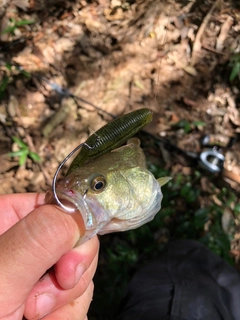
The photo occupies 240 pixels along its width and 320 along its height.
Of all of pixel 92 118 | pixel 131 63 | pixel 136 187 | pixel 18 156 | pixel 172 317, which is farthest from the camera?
pixel 131 63

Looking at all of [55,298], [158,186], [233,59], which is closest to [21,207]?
[55,298]

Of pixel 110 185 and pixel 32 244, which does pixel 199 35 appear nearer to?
pixel 110 185

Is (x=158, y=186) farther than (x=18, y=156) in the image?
No

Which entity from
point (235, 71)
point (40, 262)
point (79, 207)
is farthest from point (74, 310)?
point (235, 71)

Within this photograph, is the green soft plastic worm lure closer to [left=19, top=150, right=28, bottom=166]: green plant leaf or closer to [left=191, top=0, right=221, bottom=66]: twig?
[left=19, top=150, right=28, bottom=166]: green plant leaf

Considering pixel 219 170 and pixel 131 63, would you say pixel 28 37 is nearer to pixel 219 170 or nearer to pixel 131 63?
pixel 131 63

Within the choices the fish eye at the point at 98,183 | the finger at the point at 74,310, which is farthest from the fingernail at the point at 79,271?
the fish eye at the point at 98,183
